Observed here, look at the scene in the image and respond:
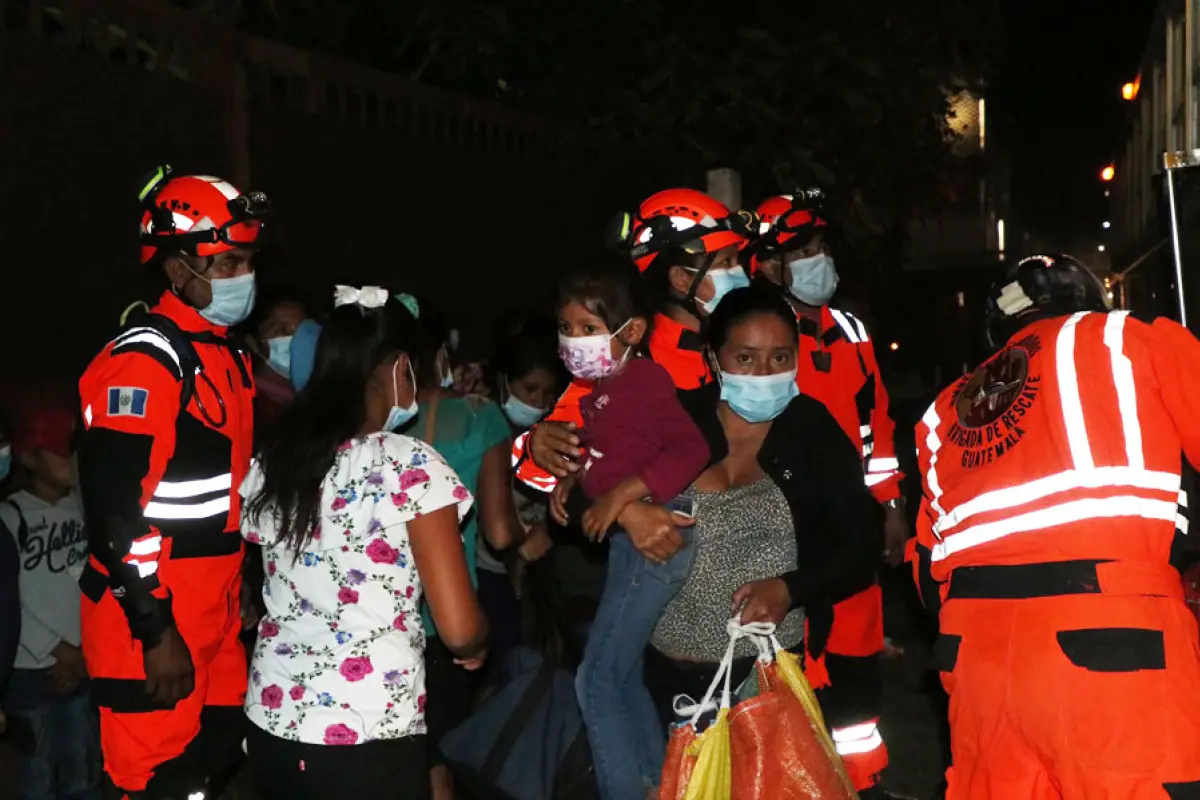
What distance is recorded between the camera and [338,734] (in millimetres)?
3160

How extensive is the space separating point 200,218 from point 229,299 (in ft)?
0.93

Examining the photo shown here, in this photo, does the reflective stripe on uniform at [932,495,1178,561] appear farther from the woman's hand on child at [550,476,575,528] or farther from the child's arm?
the woman's hand on child at [550,476,575,528]

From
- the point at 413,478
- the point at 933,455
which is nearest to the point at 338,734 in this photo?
the point at 413,478

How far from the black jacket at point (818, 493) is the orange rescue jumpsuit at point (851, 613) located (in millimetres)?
842

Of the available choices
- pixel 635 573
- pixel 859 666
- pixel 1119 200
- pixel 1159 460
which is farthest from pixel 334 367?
pixel 1119 200

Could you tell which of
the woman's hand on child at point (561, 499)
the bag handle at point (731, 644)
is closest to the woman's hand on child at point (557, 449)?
the woman's hand on child at point (561, 499)

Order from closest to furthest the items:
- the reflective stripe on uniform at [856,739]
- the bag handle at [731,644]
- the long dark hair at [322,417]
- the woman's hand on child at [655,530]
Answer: the long dark hair at [322,417]
the bag handle at [731,644]
the woman's hand on child at [655,530]
the reflective stripe on uniform at [856,739]

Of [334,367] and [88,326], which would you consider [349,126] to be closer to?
[88,326]

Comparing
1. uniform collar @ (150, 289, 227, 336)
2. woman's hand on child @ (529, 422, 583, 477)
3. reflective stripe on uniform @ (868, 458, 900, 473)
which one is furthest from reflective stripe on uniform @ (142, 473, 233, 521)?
reflective stripe on uniform @ (868, 458, 900, 473)

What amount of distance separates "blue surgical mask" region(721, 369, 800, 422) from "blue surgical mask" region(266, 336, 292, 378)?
2.39m

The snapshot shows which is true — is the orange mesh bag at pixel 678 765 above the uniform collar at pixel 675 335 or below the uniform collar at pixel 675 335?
below

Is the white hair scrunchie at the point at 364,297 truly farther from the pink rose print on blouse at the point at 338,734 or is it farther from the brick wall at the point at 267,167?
the brick wall at the point at 267,167

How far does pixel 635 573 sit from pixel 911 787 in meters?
2.96

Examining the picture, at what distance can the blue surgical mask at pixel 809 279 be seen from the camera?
5137 mm
